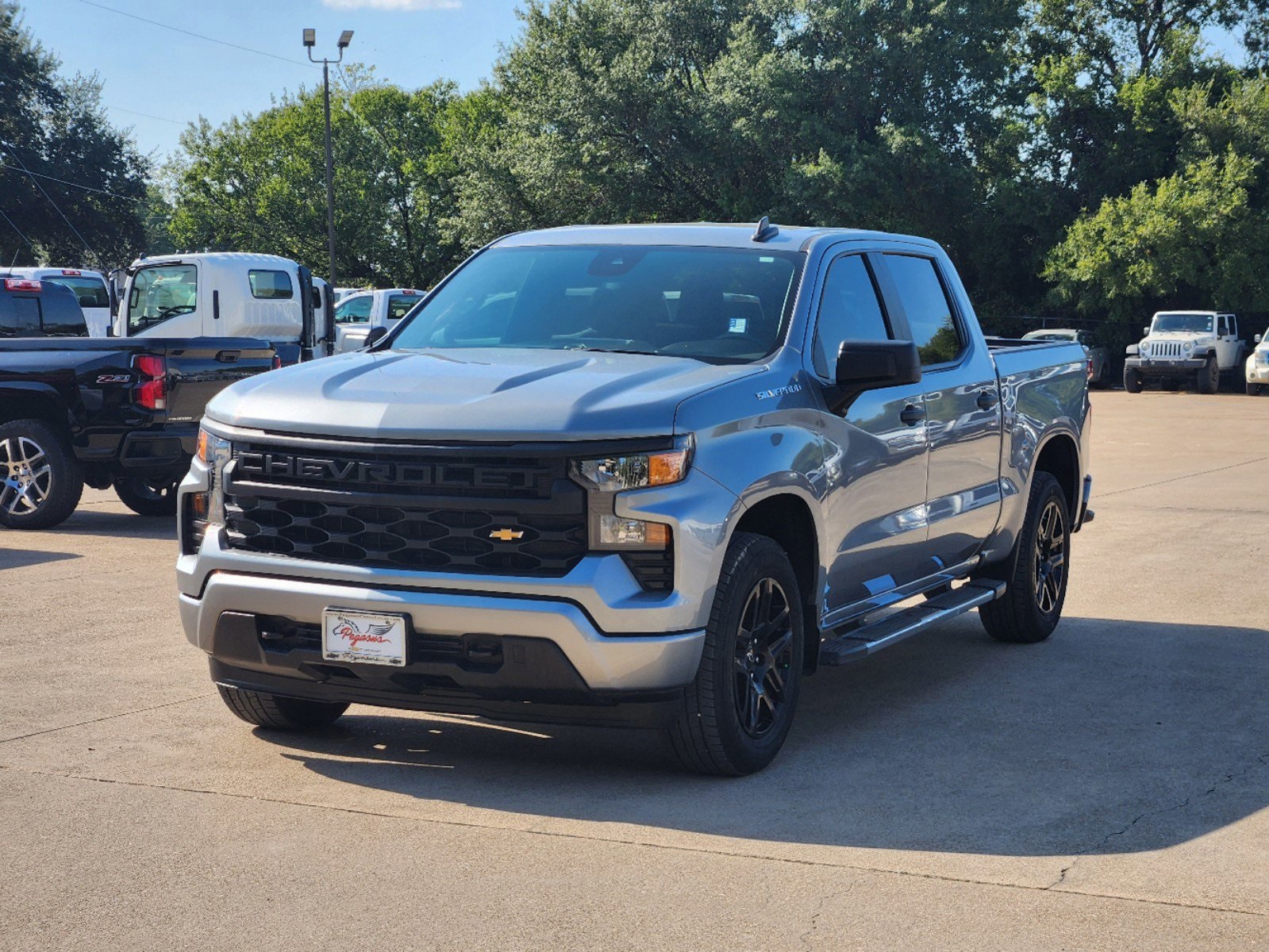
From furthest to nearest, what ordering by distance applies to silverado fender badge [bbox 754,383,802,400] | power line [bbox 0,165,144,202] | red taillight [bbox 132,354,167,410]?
1. power line [bbox 0,165,144,202]
2. red taillight [bbox 132,354,167,410]
3. silverado fender badge [bbox 754,383,802,400]

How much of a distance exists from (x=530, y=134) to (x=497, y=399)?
50.3 meters

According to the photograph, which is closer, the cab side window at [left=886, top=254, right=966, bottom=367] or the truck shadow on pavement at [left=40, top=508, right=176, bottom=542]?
the cab side window at [left=886, top=254, right=966, bottom=367]

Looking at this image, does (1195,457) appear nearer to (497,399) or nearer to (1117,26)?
(497,399)

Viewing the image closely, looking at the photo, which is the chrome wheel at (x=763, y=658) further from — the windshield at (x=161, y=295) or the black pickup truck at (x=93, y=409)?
the windshield at (x=161, y=295)

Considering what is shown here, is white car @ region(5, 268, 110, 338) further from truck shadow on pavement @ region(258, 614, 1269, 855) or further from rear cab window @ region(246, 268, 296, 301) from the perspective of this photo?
truck shadow on pavement @ region(258, 614, 1269, 855)

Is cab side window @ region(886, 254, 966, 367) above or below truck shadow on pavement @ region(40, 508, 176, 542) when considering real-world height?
above

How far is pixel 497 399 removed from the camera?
517 centimetres

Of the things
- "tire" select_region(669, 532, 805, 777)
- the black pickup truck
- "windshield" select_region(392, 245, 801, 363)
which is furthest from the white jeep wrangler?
"tire" select_region(669, 532, 805, 777)

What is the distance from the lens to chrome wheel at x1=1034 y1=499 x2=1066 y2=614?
824 cm

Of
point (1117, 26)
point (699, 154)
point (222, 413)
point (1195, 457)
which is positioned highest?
point (1117, 26)

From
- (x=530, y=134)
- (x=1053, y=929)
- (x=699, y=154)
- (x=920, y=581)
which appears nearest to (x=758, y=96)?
(x=699, y=154)

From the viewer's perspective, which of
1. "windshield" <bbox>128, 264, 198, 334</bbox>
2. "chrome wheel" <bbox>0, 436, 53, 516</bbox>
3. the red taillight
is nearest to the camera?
the red taillight

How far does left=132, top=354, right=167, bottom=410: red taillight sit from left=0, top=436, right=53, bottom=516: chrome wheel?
985 millimetres

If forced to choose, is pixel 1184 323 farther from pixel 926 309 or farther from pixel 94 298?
pixel 926 309
